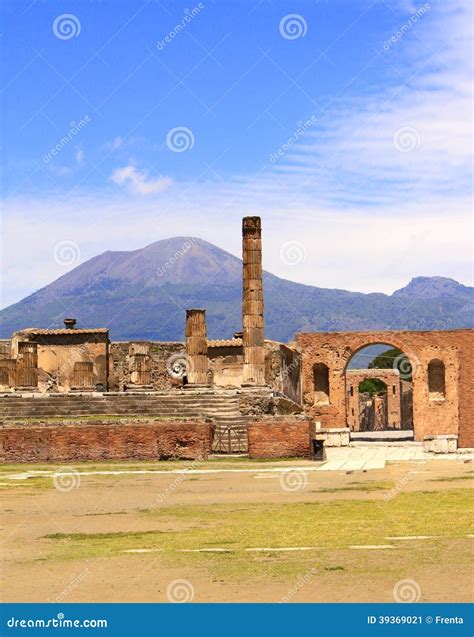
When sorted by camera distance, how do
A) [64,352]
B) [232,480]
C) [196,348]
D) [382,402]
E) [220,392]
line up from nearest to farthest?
[232,480] < [220,392] < [196,348] < [64,352] < [382,402]

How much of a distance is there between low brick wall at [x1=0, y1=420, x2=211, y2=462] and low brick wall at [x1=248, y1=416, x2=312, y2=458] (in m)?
1.11

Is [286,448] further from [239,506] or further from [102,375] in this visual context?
[102,375]

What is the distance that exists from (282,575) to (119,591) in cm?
171

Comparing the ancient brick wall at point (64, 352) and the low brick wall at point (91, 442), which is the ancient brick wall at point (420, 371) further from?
the low brick wall at point (91, 442)

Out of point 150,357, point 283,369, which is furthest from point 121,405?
point 150,357

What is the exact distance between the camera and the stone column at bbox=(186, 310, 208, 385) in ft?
142

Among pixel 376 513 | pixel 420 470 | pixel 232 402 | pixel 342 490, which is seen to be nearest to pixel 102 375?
pixel 232 402

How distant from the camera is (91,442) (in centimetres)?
2852

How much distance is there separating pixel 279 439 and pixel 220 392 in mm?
8162

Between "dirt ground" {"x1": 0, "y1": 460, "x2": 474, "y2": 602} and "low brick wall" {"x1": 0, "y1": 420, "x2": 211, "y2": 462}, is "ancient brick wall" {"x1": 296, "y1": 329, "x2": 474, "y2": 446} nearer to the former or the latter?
"low brick wall" {"x1": 0, "y1": 420, "x2": 211, "y2": 462}

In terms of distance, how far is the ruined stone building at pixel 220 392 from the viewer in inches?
1123

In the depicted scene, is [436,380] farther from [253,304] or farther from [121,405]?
[121,405]

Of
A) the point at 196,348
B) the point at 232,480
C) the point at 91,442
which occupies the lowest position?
the point at 232,480

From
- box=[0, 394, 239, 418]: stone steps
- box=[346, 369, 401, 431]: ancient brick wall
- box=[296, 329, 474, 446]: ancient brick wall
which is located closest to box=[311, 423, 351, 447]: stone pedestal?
box=[296, 329, 474, 446]: ancient brick wall
